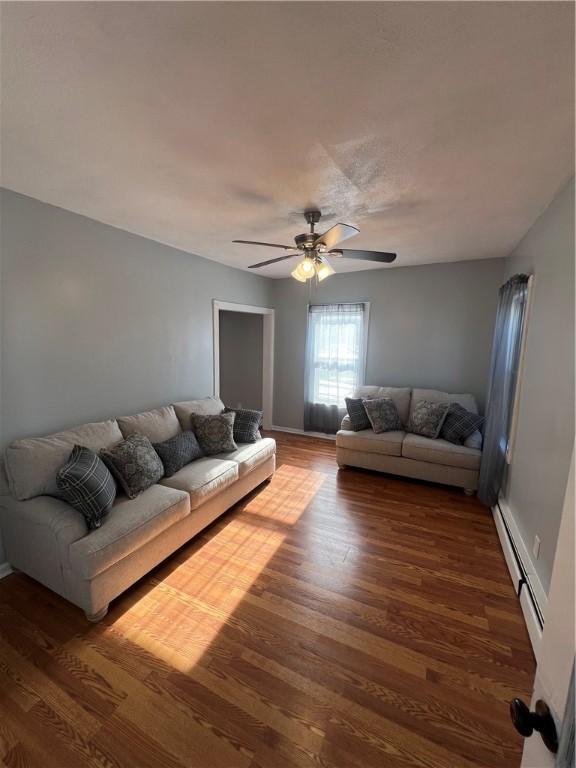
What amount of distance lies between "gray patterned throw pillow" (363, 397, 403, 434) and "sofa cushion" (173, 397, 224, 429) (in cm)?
184

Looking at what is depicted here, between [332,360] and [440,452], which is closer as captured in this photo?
[440,452]

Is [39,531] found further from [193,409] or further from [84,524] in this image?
[193,409]

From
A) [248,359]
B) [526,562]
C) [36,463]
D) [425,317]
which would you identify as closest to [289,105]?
[36,463]

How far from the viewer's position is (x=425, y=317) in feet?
13.8

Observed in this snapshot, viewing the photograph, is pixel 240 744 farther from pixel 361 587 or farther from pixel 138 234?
pixel 138 234

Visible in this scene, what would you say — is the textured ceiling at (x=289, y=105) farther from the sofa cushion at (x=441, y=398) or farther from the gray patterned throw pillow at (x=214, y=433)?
the sofa cushion at (x=441, y=398)

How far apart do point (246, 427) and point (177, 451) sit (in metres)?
0.88

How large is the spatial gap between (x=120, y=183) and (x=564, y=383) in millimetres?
2947

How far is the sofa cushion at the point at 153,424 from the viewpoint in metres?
2.68

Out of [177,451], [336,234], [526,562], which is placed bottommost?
[526,562]

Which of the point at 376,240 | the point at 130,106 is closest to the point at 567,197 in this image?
the point at 376,240

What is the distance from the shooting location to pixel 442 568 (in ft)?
7.38

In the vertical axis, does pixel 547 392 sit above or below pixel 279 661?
above

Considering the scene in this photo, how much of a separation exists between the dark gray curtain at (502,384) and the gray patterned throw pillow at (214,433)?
8.22 feet
